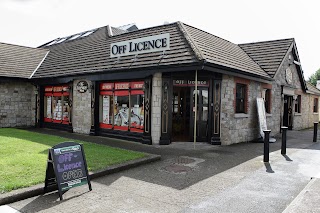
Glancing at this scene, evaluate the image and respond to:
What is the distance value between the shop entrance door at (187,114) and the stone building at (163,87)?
45 mm

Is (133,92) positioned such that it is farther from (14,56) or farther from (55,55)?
(14,56)

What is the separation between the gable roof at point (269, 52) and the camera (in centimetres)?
1595

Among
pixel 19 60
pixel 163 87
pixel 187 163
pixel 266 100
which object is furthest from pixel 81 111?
pixel 266 100

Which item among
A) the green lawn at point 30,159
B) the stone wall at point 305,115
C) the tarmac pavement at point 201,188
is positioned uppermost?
the stone wall at point 305,115

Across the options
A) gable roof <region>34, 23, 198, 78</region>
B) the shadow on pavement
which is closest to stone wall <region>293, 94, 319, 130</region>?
the shadow on pavement

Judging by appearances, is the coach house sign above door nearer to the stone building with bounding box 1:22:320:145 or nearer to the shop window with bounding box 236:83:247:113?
the stone building with bounding box 1:22:320:145

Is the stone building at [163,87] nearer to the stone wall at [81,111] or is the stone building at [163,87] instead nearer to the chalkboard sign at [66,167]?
the stone wall at [81,111]

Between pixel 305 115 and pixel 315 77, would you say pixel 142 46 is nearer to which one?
pixel 305 115

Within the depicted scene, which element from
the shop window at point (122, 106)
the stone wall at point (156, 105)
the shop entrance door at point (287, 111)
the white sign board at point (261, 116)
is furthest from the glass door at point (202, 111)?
the shop entrance door at point (287, 111)

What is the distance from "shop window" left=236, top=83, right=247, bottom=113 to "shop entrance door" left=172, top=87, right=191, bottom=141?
8.04 ft

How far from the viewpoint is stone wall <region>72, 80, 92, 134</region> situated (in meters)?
14.4

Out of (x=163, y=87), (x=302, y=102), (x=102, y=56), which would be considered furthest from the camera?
(x=302, y=102)

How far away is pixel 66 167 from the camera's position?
5.70m

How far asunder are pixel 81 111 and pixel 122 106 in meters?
3.05
